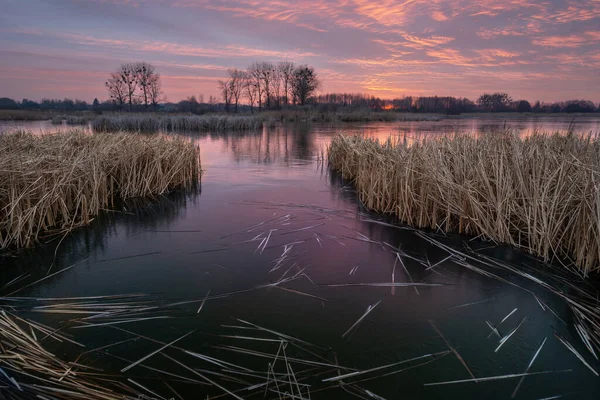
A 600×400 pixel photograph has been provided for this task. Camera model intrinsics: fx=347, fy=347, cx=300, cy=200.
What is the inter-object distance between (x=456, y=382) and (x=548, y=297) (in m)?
1.77

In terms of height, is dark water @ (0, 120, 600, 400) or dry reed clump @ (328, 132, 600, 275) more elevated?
dry reed clump @ (328, 132, 600, 275)

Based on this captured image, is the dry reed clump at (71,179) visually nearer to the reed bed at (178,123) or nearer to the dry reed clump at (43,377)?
the dry reed clump at (43,377)

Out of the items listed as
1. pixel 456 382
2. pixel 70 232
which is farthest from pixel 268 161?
pixel 456 382

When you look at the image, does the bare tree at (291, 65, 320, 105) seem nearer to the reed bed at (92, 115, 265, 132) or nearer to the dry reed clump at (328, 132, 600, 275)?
the reed bed at (92, 115, 265, 132)

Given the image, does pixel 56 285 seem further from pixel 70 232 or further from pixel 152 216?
pixel 152 216

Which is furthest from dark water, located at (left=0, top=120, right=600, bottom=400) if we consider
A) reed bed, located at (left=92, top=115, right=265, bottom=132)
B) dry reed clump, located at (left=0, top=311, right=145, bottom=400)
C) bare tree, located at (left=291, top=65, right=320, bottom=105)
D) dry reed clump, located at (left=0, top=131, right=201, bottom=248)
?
bare tree, located at (left=291, top=65, right=320, bottom=105)

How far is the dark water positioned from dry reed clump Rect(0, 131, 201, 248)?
0.40m

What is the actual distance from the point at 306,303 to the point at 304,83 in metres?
58.7

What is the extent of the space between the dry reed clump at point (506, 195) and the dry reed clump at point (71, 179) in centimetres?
464

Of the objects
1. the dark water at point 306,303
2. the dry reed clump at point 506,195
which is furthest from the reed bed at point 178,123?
the dry reed clump at point 506,195

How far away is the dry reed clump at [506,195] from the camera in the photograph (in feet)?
13.0

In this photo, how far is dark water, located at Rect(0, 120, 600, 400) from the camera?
94.4 inches

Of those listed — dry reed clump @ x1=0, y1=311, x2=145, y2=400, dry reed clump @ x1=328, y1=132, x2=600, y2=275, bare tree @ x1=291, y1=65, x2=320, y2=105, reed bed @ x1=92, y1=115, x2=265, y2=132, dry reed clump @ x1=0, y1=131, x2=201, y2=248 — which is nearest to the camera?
dry reed clump @ x1=0, y1=311, x2=145, y2=400

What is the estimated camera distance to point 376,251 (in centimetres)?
463
